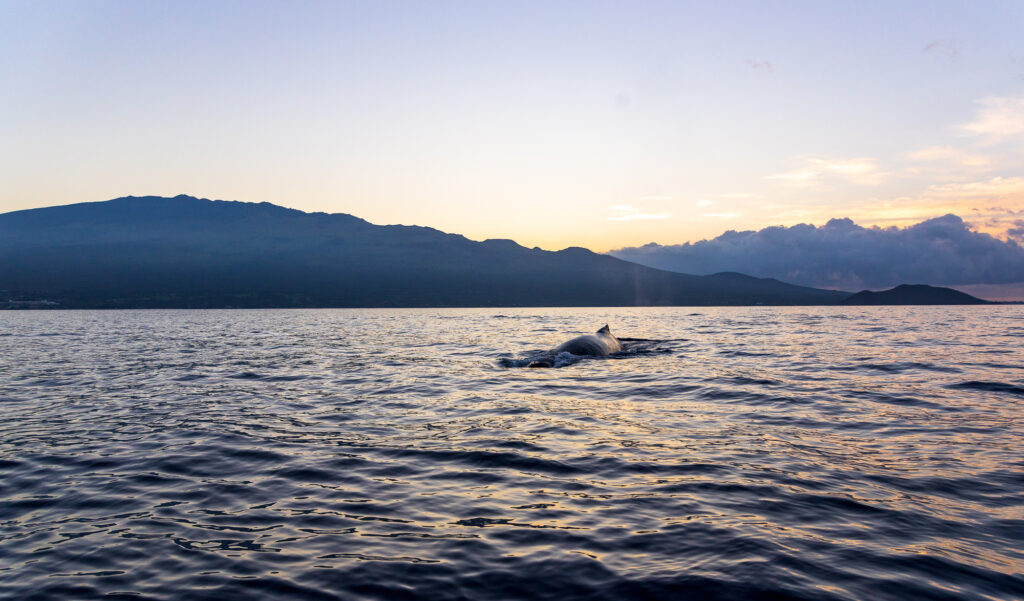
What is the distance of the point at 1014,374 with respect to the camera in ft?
70.6

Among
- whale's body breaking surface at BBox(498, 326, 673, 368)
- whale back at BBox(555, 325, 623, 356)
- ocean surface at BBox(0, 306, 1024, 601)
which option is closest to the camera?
ocean surface at BBox(0, 306, 1024, 601)

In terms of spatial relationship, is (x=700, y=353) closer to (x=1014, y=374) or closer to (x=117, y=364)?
(x=1014, y=374)

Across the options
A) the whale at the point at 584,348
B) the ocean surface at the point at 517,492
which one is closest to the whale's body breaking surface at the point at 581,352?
the whale at the point at 584,348

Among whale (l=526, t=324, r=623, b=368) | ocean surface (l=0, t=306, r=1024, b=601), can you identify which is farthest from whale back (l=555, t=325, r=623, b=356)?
ocean surface (l=0, t=306, r=1024, b=601)

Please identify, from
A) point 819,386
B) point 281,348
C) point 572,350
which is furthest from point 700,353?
point 281,348

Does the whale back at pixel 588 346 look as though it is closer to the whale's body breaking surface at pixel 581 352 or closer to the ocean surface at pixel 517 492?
the whale's body breaking surface at pixel 581 352

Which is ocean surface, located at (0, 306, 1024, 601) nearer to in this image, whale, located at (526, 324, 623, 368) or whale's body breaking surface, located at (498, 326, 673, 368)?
whale's body breaking surface, located at (498, 326, 673, 368)

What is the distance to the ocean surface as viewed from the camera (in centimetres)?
598

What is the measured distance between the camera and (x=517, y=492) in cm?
876

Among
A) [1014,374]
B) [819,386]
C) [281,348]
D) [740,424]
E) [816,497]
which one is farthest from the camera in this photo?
[281,348]

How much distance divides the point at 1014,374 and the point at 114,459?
28569 mm

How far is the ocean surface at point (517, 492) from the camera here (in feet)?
19.6

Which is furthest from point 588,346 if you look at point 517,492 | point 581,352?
point 517,492

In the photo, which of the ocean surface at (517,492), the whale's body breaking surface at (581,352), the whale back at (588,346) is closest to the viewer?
the ocean surface at (517,492)
